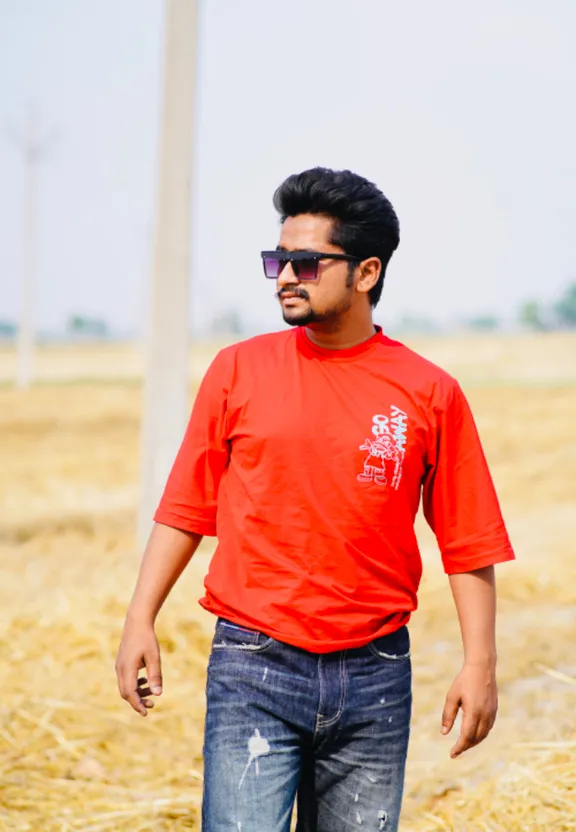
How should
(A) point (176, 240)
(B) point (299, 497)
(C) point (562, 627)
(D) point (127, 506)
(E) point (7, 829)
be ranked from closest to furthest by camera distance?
(B) point (299, 497) < (E) point (7, 829) < (C) point (562, 627) < (A) point (176, 240) < (D) point (127, 506)

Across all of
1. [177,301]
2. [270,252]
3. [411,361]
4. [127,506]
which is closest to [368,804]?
[411,361]

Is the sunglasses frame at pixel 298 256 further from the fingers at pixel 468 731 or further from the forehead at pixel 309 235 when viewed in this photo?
the fingers at pixel 468 731

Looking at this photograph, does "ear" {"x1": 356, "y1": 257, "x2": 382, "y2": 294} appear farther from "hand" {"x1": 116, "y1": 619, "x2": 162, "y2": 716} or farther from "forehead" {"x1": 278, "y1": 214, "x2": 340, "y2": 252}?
"hand" {"x1": 116, "y1": 619, "x2": 162, "y2": 716}

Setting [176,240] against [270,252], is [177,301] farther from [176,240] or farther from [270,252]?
[270,252]

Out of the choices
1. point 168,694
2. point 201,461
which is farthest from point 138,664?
point 168,694

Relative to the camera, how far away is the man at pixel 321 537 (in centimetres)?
296

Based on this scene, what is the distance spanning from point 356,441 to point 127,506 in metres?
11.9

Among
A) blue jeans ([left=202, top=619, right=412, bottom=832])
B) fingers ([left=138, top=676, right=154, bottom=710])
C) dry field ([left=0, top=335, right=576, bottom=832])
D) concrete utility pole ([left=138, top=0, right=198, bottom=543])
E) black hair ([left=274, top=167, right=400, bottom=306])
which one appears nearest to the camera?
blue jeans ([left=202, top=619, right=412, bottom=832])

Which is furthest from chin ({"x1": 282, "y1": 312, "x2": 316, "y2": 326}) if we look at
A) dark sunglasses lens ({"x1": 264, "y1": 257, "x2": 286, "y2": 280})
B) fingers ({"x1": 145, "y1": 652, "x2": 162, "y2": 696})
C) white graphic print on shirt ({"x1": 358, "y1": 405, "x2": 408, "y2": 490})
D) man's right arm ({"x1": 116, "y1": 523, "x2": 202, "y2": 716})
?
fingers ({"x1": 145, "y1": 652, "x2": 162, "y2": 696})

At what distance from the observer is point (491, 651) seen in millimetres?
3115

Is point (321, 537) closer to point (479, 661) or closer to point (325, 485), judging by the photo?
point (325, 485)

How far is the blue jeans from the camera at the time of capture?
115 inches

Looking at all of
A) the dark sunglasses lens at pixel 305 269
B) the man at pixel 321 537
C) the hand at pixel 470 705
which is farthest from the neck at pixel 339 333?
the hand at pixel 470 705

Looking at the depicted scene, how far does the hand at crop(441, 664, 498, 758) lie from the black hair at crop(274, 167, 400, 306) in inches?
41.3
